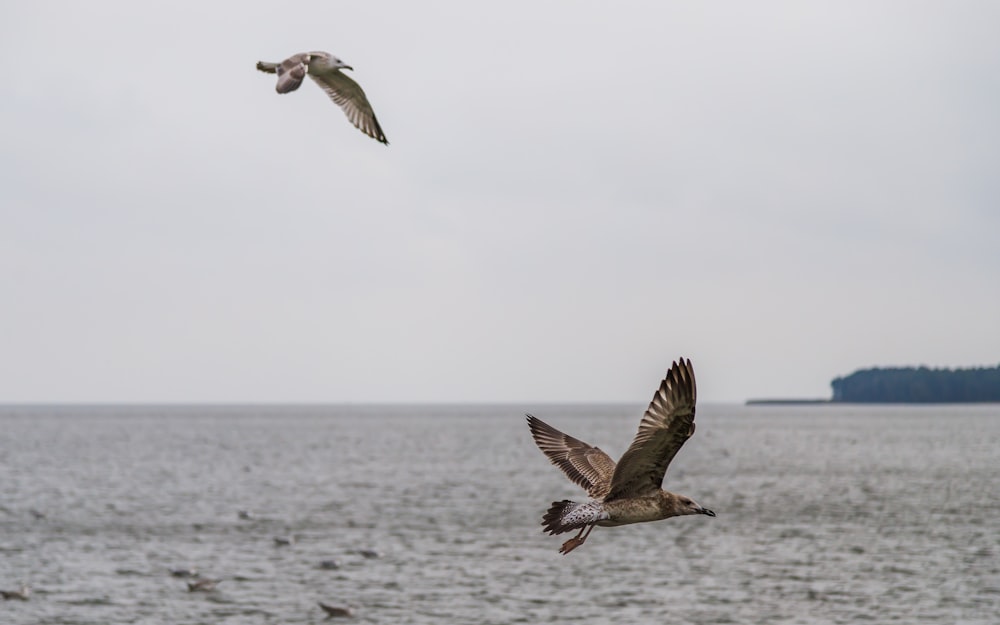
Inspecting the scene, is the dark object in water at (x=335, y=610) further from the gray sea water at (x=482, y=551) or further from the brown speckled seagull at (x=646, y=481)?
the brown speckled seagull at (x=646, y=481)

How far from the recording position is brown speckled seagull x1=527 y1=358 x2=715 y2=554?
35.5 feet

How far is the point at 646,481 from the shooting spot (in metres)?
12.1

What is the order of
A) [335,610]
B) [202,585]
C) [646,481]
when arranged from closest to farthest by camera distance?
[646,481], [335,610], [202,585]

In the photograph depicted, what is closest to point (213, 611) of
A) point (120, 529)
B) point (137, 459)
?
point (120, 529)

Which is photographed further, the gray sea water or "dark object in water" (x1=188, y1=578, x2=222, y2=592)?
"dark object in water" (x1=188, y1=578, x2=222, y2=592)

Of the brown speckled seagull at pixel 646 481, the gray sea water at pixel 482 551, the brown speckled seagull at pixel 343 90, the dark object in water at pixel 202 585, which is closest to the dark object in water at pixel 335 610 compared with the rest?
the gray sea water at pixel 482 551

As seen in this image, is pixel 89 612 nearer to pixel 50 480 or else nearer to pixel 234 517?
pixel 234 517

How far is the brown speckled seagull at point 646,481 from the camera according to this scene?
10.8 meters

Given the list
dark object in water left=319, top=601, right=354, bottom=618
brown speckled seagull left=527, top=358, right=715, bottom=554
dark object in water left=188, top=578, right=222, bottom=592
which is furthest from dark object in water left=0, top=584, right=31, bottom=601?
brown speckled seagull left=527, top=358, right=715, bottom=554

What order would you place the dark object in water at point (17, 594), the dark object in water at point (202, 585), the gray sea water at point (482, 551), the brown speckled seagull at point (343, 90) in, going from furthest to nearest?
the dark object in water at point (202, 585), the dark object in water at point (17, 594), the gray sea water at point (482, 551), the brown speckled seagull at point (343, 90)

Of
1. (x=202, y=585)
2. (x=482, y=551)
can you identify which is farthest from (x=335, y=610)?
(x=482, y=551)

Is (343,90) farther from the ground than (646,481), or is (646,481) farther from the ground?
(343,90)

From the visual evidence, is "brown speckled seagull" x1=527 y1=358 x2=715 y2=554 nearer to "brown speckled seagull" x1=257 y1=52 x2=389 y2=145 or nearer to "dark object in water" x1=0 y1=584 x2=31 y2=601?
"brown speckled seagull" x1=257 y1=52 x2=389 y2=145

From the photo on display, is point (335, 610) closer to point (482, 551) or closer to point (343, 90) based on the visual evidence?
point (482, 551)
